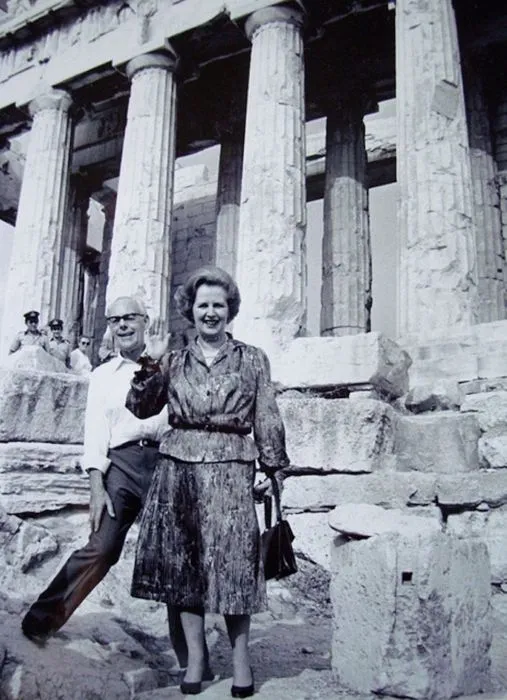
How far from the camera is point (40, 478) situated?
5152mm

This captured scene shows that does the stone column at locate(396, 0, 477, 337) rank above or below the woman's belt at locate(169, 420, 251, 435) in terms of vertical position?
above

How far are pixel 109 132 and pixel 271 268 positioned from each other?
9384 mm

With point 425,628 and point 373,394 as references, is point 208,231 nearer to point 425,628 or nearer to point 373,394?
point 373,394

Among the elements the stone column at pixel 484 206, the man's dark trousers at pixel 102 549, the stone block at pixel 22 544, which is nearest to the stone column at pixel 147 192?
the stone column at pixel 484 206

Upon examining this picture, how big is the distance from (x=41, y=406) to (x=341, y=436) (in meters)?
2.42

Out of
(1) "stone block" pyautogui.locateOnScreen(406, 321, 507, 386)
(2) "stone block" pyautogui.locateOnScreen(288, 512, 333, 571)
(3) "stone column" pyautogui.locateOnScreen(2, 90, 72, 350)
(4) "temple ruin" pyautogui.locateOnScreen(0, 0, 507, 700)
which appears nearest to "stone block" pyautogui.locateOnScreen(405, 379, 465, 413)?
(4) "temple ruin" pyautogui.locateOnScreen(0, 0, 507, 700)

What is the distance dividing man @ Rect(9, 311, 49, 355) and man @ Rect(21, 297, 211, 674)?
7798 mm

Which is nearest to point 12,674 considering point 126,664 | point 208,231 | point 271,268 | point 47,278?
point 126,664

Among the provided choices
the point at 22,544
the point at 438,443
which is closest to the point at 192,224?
the point at 438,443

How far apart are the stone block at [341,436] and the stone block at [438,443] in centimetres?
14

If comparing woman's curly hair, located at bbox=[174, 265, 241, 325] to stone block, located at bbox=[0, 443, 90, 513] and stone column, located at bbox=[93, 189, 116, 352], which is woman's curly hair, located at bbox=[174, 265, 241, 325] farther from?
stone column, located at bbox=[93, 189, 116, 352]

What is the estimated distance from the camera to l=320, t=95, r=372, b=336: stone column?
12.1 metres

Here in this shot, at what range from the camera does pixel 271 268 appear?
29.7 ft

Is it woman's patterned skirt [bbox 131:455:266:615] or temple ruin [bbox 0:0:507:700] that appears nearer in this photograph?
woman's patterned skirt [bbox 131:455:266:615]
